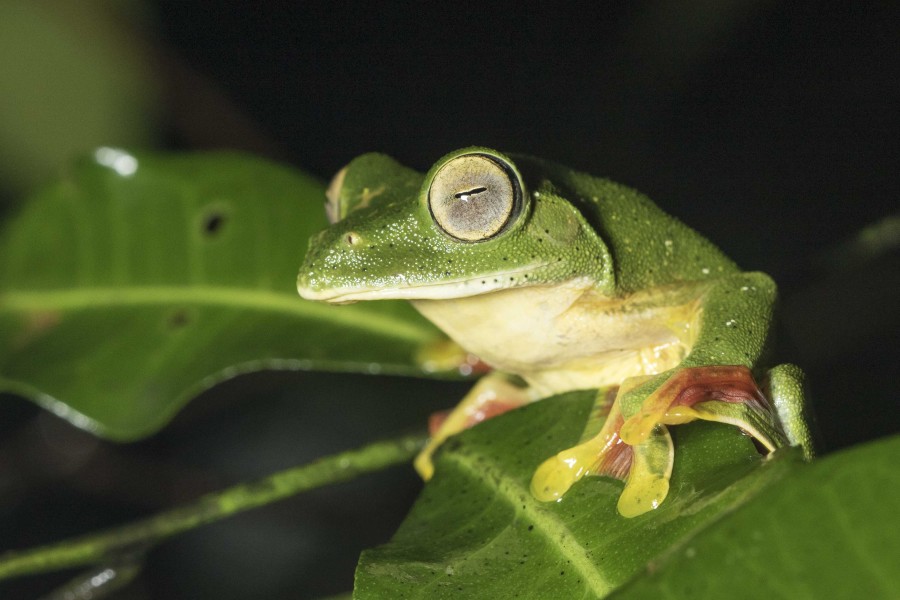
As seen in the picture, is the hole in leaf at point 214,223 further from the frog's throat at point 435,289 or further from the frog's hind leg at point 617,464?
the frog's hind leg at point 617,464

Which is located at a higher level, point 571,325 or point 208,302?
point 208,302

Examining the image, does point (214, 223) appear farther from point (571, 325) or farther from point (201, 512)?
point (571, 325)

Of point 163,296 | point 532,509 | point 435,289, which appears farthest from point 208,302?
point 532,509

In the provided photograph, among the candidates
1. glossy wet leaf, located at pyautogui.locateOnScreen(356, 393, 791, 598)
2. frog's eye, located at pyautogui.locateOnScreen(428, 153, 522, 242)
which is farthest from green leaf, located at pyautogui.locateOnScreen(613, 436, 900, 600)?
frog's eye, located at pyautogui.locateOnScreen(428, 153, 522, 242)

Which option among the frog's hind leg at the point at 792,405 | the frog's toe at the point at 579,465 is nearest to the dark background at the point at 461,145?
the frog's hind leg at the point at 792,405

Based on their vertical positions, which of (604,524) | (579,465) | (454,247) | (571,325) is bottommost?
(604,524)

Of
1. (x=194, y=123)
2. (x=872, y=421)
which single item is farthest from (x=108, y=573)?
(x=194, y=123)
